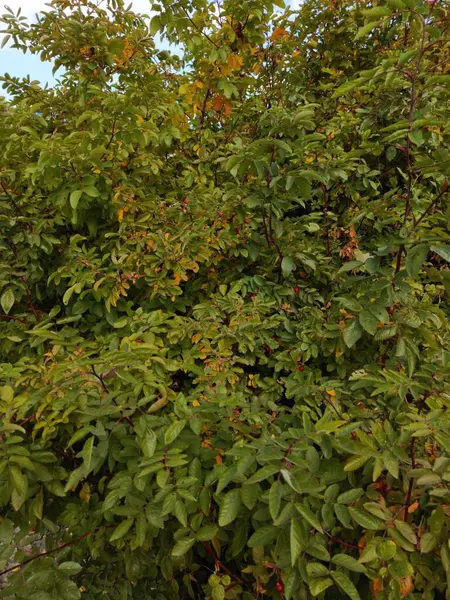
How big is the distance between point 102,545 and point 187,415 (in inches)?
27.4

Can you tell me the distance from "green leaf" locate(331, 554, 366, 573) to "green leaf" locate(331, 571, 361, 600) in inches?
1.1

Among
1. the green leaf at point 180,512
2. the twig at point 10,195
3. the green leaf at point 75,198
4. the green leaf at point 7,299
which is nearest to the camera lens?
the green leaf at point 180,512

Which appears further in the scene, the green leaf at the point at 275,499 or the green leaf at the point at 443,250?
the green leaf at the point at 443,250

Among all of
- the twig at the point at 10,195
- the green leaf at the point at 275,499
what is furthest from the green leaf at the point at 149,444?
the twig at the point at 10,195

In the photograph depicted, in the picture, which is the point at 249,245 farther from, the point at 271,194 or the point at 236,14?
the point at 236,14

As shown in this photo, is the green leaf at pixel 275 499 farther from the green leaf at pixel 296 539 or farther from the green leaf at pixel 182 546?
the green leaf at pixel 182 546

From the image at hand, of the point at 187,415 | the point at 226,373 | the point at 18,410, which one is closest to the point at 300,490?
the point at 187,415

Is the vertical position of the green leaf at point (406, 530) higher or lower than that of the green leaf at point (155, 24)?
lower

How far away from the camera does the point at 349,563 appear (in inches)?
46.0

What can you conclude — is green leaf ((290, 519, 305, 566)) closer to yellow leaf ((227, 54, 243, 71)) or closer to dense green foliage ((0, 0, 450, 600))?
dense green foliage ((0, 0, 450, 600))

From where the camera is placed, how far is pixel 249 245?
7.63 feet

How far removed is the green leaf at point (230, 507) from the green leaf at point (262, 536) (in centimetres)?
9

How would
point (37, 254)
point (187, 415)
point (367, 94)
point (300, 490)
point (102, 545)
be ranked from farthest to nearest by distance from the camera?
point (367, 94)
point (37, 254)
point (102, 545)
point (187, 415)
point (300, 490)

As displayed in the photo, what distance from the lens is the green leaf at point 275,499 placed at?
1133 millimetres
